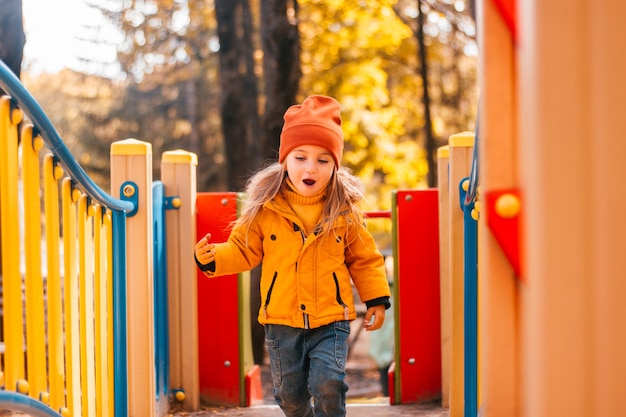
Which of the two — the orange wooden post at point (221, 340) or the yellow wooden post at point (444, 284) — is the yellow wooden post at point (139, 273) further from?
the yellow wooden post at point (444, 284)

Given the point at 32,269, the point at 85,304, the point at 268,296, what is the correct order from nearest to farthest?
the point at 32,269, the point at 85,304, the point at 268,296

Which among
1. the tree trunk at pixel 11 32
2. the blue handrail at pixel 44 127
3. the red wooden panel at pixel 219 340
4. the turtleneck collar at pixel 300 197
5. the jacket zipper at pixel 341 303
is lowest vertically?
the red wooden panel at pixel 219 340

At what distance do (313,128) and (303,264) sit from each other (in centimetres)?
59

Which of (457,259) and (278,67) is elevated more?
(278,67)

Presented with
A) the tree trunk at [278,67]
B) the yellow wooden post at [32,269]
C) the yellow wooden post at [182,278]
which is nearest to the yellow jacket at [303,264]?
the yellow wooden post at [32,269]

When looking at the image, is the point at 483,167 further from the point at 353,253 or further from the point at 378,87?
the point at 378,87

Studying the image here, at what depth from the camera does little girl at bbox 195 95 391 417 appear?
343cm

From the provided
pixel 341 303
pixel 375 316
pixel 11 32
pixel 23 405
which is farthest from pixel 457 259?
pixel 11 32

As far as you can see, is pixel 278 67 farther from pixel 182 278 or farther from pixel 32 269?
pixel 32 269

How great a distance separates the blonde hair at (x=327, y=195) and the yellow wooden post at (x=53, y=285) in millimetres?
928

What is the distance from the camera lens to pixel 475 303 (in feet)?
11.1

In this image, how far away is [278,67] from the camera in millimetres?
8680

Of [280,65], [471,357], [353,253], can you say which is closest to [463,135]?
[353,253]

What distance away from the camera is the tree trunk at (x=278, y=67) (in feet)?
28.3
